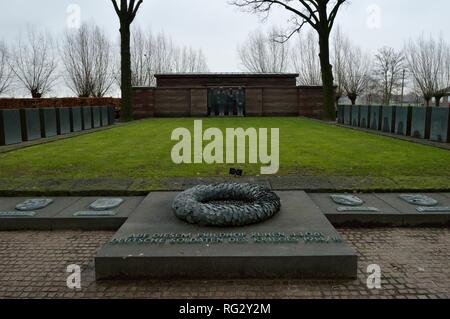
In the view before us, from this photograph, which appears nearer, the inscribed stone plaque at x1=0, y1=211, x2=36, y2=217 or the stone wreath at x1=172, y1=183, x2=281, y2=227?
the stone wreath at x1=172, y1=183, x2=281, y2=227

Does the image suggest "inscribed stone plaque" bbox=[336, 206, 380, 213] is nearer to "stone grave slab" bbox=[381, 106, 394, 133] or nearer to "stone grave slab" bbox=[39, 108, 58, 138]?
"stone grave slab" bbox=[381, 106, 394, 133]

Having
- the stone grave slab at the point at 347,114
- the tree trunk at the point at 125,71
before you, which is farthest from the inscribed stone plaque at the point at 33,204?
the tree trunk at the point at 125,71

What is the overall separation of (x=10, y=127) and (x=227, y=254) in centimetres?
1284

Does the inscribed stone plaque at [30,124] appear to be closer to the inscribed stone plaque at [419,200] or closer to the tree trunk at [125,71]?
the tree trunk at [125,71]

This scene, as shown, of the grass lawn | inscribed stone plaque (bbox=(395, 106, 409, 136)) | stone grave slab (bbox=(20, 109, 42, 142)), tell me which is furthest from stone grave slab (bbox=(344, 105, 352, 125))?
stone grave slab (bbox=(20, 109, 42, 142))

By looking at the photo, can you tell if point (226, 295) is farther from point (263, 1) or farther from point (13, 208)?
point (263, 1)

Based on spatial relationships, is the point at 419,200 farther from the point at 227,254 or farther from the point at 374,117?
the point at 374,117

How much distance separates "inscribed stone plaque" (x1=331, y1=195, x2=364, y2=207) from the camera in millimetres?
5957

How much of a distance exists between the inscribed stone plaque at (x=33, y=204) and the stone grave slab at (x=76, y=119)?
543 inches

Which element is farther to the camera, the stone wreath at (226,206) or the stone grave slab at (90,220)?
the stone grave slab at (90,220)

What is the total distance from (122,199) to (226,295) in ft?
10.6

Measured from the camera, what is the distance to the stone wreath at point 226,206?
4699 mm

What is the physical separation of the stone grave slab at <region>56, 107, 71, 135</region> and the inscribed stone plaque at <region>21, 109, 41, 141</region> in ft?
5.51
